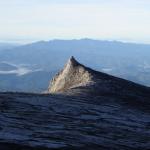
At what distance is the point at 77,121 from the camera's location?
18.8m

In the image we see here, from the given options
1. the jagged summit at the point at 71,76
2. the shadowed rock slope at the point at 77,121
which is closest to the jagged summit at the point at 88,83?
the jagged summit at the point at 71,76

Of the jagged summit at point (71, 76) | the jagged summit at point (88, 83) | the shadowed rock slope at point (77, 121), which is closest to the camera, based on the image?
the shadowed rock slope at point (77, 121)

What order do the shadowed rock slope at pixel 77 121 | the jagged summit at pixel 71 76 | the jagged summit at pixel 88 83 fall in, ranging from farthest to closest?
1. the jagged summit at pixel 71 76
2. the jagged summit at pixel 88 83
3. the shadowed rock slope at pixel 77 121

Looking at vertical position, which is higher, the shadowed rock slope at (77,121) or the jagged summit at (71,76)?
the jagged summit at (71,76)

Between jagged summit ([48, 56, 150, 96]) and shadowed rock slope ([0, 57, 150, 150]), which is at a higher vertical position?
jagged summit ([48, 56, 150, 96])

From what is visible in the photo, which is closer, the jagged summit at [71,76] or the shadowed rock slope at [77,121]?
the shadowed rock slope at [77,121]

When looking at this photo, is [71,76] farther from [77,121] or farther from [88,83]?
[77,121]

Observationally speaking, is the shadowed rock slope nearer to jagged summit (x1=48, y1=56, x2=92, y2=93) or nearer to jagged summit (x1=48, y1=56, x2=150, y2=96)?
jagged summit (x1=48, y1=56, x2=150, y2=96)

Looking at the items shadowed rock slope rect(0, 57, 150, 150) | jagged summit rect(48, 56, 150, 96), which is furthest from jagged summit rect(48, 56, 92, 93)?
shadowed rock slope rect(0, 57, 150, 150)

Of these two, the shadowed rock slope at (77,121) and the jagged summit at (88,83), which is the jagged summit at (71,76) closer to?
the jagged summit at (88,83)

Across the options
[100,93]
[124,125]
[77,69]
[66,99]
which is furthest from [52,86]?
[124,125]

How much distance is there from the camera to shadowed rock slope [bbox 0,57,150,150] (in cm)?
1495

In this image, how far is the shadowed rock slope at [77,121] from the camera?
14.9 metres

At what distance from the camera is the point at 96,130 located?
17.7 meters
